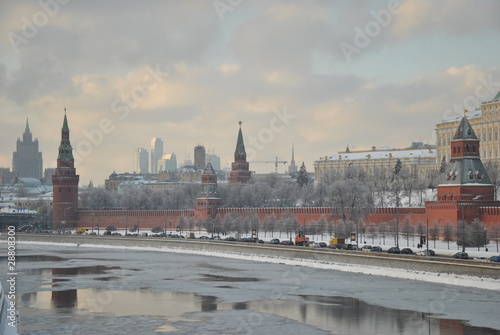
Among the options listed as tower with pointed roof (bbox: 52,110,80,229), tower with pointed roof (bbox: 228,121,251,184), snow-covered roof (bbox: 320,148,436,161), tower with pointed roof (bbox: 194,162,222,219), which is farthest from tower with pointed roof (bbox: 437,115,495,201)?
snow-covered roof (bbox: 320,148,436,161)

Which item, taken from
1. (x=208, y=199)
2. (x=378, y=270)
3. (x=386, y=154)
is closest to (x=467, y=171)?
(x=378, y=270)

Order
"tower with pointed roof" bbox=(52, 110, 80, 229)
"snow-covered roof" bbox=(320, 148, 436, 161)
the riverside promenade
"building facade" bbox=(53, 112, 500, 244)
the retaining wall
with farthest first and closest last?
"snow-covered roof" bbox=(320, 148, 436, 161) < "tower with pointed roof" bbox=(52, 110, 80, 229) < "building facade" bbox=(53, 112, 500, 244) < the retaining wall < the riverside promenade

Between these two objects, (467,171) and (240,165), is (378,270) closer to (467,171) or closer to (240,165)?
(467,171)

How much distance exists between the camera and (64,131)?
13062 cm

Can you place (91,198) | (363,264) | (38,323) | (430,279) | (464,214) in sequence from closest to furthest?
(38,323), (430,279), (363,264), (464,214), (91,198)

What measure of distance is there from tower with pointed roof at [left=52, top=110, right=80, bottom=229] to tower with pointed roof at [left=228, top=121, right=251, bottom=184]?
2972 centimetres

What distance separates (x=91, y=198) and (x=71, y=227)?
29262 millimetres

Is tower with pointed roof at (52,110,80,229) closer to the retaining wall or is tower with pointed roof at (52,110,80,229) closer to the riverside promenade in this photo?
the retaining wall

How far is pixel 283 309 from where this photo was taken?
42.0 meters

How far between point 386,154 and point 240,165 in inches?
1246

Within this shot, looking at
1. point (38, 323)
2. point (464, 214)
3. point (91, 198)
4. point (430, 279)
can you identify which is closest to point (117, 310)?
point (38, 323)

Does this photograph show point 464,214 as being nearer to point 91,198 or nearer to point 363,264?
point 363,264

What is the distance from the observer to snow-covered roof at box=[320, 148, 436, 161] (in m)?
163

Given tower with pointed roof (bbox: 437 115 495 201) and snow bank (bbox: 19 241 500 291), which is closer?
Answer: snow bank (bbox: 19 241 500 291)
